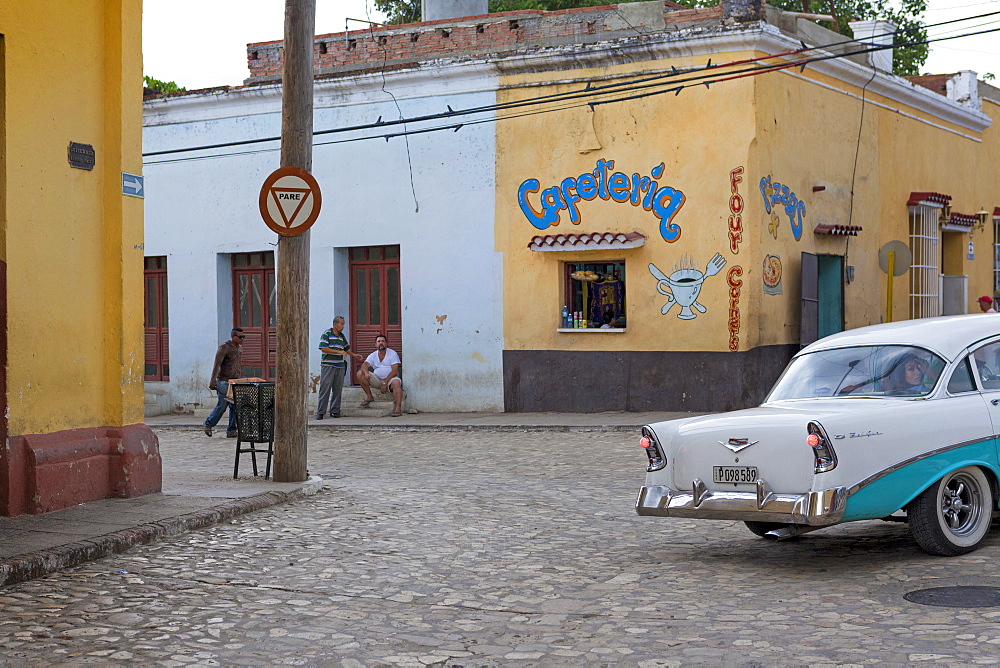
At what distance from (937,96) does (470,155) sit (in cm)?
1026

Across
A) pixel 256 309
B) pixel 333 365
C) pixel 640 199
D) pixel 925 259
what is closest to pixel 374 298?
pixel 333 365

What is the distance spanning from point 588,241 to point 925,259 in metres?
8.84

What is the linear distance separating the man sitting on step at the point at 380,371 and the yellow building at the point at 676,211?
6.61ft

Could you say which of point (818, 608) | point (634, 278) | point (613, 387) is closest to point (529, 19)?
point (634, 278)

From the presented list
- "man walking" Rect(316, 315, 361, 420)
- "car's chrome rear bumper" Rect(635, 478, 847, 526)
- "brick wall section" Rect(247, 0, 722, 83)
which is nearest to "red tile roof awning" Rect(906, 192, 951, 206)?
"brick wall section" Rect(247, 0, 722, 83)

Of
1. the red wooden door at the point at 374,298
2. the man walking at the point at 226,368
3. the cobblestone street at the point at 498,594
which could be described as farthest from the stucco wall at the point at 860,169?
the cobblestone street at the point at 498,594

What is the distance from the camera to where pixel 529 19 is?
20562mm

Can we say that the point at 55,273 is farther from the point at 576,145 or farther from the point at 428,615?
the point at 576,145

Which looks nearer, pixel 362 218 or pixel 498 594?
pixel 498 594

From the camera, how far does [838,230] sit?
2020cm

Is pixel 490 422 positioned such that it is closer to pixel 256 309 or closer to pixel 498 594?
pixel 256 309

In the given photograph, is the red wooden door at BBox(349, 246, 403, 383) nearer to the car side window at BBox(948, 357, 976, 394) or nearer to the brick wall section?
the brick wall section

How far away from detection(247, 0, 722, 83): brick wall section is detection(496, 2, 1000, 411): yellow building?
0.22 m

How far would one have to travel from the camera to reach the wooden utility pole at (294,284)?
1113 cm
